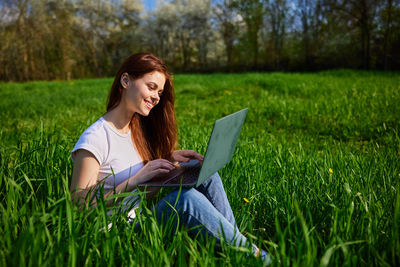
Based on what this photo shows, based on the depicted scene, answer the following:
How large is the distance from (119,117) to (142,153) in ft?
0.93

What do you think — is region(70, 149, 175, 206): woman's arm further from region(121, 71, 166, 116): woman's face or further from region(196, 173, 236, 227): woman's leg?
region(121, 71, 166, 116): woman's face

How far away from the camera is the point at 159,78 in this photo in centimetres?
186

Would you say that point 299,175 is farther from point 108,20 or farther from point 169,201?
point 108,20

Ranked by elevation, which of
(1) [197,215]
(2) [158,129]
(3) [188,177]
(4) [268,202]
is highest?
Result: (2) [158,129]

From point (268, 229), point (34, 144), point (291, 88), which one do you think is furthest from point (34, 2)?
point (268, 229)

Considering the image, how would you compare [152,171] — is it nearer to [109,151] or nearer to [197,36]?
[109,151]

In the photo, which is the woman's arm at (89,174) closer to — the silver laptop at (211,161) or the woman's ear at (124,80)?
the silver laptop at (211,161)

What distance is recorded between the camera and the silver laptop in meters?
1.32

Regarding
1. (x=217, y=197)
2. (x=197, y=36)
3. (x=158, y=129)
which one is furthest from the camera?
(x=197, y=36)

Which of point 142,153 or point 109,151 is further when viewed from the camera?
point 142,153

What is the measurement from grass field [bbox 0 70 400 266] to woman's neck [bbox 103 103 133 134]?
44 cm

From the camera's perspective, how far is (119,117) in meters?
1.83

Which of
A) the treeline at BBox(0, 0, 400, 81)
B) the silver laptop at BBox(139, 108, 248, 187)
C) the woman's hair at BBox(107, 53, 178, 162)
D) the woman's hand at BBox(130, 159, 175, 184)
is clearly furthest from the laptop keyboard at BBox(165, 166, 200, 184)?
the treeline at BBox(0, 0, 400, 81)

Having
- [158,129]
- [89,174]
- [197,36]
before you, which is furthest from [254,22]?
[89,174]
